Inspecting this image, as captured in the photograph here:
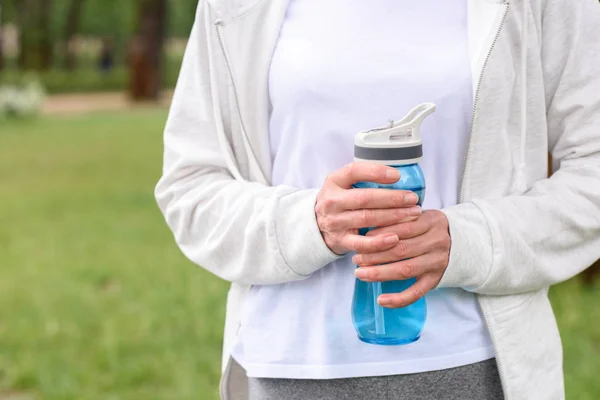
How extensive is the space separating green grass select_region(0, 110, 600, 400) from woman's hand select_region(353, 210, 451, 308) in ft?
9.64

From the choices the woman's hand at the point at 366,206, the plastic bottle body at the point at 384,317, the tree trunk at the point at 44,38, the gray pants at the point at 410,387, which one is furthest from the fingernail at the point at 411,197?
the tree trunk at the point at 44,38

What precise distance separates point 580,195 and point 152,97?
74.3 ft

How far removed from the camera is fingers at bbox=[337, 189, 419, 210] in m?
1.42

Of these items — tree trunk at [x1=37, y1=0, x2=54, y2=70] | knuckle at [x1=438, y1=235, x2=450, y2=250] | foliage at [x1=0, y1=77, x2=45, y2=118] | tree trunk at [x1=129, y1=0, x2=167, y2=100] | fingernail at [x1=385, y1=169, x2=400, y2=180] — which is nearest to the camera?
fingernail at [x1=385, y1=169, x2=400, y2=180]

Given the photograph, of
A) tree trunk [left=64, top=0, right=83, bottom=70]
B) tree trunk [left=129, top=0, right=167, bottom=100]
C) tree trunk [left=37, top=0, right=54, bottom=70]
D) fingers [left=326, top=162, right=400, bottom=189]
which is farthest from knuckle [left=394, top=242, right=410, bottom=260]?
tree trunk [left=64, top=0, right=83, bottom=70]

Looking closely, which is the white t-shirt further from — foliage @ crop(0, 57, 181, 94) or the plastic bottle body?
foliage @ crop(0, 57, 181, 94)

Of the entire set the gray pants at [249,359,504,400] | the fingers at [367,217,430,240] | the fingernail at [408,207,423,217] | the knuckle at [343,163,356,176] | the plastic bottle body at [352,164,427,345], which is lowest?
the gray pants at [249,359,504,400]

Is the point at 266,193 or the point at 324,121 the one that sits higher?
the point at 324,121

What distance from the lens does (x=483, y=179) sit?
5.42 ft

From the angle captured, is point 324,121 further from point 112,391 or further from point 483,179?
point 112,391

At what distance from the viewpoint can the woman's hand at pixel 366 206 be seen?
143 centimetres

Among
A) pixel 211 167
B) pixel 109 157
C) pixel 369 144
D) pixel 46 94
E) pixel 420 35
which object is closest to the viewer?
pixel 369 144

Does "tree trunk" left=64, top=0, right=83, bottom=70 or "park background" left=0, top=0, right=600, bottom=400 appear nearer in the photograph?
"park background" left=0, top=0, right=600, bottom=400

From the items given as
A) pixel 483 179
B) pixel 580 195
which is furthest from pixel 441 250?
pixel 580 195
